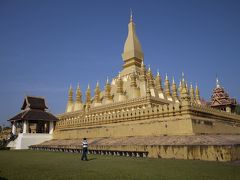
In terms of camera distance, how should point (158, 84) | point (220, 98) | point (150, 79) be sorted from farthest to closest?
point (220, 98)
point (158, 84)
point (150, 79)

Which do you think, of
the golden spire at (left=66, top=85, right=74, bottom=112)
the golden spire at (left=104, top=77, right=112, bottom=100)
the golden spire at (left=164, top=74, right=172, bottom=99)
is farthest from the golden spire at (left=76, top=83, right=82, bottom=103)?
the golden spire at (left=164, top=74, right=172, bottom=99)

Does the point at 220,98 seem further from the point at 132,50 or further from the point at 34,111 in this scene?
the point at 34,111

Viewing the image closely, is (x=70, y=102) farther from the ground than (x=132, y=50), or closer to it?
closer to it

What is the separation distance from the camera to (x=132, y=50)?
1382 inches

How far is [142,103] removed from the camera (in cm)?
2292

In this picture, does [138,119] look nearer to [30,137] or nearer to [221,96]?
→ [30,137]

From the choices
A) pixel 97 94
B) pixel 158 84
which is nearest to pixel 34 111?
pixel 97 94

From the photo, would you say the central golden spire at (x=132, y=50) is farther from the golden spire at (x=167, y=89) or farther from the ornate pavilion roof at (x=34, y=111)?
the ornate pavilion roof at (x=34, y=111)

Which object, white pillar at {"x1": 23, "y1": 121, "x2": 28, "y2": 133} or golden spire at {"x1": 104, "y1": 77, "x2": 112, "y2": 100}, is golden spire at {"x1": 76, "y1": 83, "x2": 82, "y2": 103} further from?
white pillar at {"x1": 23, "y1": 121, "x2": 28, "y2": 133}

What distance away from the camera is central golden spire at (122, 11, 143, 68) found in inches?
1374

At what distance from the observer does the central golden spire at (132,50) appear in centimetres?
3491

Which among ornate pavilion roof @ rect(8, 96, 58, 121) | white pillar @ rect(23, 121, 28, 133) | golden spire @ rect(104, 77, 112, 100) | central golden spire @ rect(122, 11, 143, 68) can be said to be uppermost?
central golden spire @ rect(122, 11, 143, 68)

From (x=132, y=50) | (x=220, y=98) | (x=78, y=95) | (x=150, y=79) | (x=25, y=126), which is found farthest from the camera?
(x=220, y=98)

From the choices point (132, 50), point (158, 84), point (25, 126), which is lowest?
point (25, 126)
